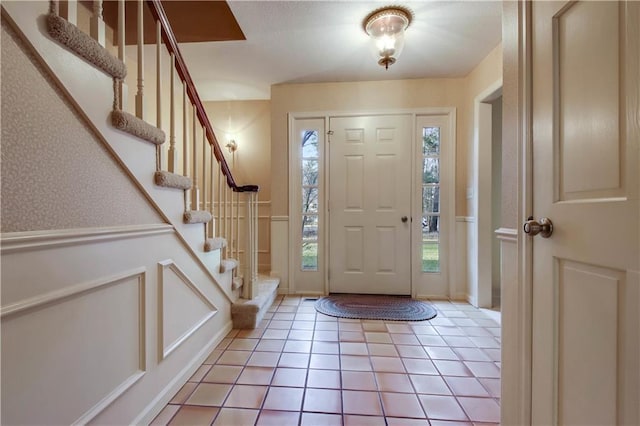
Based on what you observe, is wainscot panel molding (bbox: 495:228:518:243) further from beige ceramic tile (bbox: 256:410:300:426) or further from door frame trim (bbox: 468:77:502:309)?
door frame trim (bbox: 468:77:502:309)

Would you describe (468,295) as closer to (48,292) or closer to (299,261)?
(299,261)

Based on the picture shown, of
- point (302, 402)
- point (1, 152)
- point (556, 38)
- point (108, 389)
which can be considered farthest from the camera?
point (302, 402)

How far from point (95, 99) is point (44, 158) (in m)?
0.28

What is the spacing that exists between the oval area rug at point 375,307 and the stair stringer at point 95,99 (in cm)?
156

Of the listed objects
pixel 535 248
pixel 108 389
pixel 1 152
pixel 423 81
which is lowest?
pixel 108 389

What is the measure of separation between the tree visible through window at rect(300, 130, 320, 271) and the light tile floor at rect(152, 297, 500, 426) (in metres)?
0.90

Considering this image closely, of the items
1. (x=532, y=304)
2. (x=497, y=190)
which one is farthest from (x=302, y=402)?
(x=497, y=190)

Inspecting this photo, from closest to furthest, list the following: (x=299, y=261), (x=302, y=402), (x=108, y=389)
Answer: (x=108, y=389) → (x=302, y=402) → (x=299, y=261)

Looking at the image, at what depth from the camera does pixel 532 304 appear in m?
0.92

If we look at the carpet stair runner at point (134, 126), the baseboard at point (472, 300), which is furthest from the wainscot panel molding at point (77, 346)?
the baseboard at point (472, 300)

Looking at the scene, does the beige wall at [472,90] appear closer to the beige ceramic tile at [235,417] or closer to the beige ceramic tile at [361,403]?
the beige ceramic tile at [361,403]

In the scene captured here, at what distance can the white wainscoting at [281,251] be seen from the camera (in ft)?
9.89

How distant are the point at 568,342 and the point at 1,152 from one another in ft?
5.25

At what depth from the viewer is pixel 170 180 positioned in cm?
134
